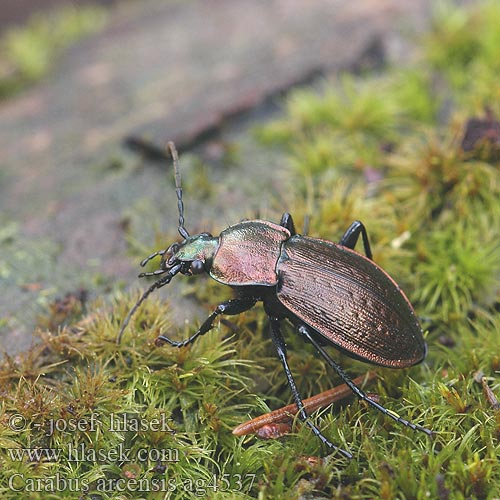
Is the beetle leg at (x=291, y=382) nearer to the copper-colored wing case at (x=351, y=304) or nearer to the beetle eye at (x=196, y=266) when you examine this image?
the copper-colored wing case at (x=351, y=304)

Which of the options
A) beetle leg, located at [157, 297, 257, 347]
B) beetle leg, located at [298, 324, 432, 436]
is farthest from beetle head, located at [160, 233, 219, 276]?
beetle leg, located at [298, 324, 432, 436]

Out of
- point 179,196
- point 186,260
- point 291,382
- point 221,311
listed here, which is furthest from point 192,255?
point 291,382

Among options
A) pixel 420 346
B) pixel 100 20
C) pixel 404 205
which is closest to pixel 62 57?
pixel 100 20

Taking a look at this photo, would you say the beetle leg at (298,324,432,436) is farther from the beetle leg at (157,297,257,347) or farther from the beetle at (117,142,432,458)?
the beetle leg at (157,297,257,347)

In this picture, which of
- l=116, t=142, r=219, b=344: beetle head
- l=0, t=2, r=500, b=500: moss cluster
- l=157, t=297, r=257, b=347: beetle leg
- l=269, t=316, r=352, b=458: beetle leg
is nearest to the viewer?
l=0, t=2, r=500, b=500: moss cluster

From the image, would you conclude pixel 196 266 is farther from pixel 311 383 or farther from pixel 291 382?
pixel 311 383

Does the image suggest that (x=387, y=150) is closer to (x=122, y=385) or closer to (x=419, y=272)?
(x=419, y=272)

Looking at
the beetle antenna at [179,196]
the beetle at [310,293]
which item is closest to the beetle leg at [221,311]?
the beetle at [310,293]
